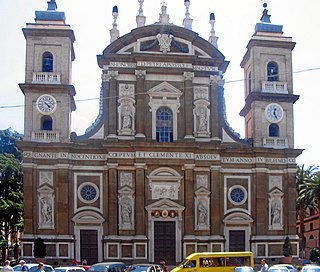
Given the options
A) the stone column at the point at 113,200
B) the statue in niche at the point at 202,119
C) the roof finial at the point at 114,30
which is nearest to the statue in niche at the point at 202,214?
the statue in niche at the point at 202,119

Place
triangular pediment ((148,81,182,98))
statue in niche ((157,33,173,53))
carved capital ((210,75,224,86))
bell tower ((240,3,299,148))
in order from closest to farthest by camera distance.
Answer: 1. triangular pediment ((148,81,182,98))
2. statue in niche ((157,33,173,53))
3. carved capital ((210,75,224,86))
4. bell tower ((240,3,299,148))

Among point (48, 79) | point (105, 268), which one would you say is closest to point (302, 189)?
point (48, 79)

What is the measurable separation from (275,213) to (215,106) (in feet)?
29.7

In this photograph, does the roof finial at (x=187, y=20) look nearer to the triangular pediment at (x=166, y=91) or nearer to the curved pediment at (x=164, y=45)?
the curved pediment at (x=164, y=45)

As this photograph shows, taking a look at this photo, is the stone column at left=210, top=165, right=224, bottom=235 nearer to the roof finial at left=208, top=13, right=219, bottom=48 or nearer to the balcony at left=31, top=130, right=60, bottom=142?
the roof finial at left=208, top=13, right=219, bottom=48

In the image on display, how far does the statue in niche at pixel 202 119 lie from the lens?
48.9 m

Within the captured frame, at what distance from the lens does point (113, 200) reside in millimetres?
46812

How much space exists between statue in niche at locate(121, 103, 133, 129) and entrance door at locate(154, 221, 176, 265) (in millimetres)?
7308

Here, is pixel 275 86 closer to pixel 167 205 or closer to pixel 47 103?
pixel 167 205

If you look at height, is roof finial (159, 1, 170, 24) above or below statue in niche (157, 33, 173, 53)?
above

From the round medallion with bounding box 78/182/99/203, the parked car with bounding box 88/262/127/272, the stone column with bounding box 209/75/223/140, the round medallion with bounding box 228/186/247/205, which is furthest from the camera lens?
the stone column with bounding box 209/75/223/140

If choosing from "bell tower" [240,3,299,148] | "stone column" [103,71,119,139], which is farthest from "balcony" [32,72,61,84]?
"bell tower" [240,3,299,148]

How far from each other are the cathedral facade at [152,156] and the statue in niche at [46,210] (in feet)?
0.23

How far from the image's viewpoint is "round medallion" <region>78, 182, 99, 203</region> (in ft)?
154
